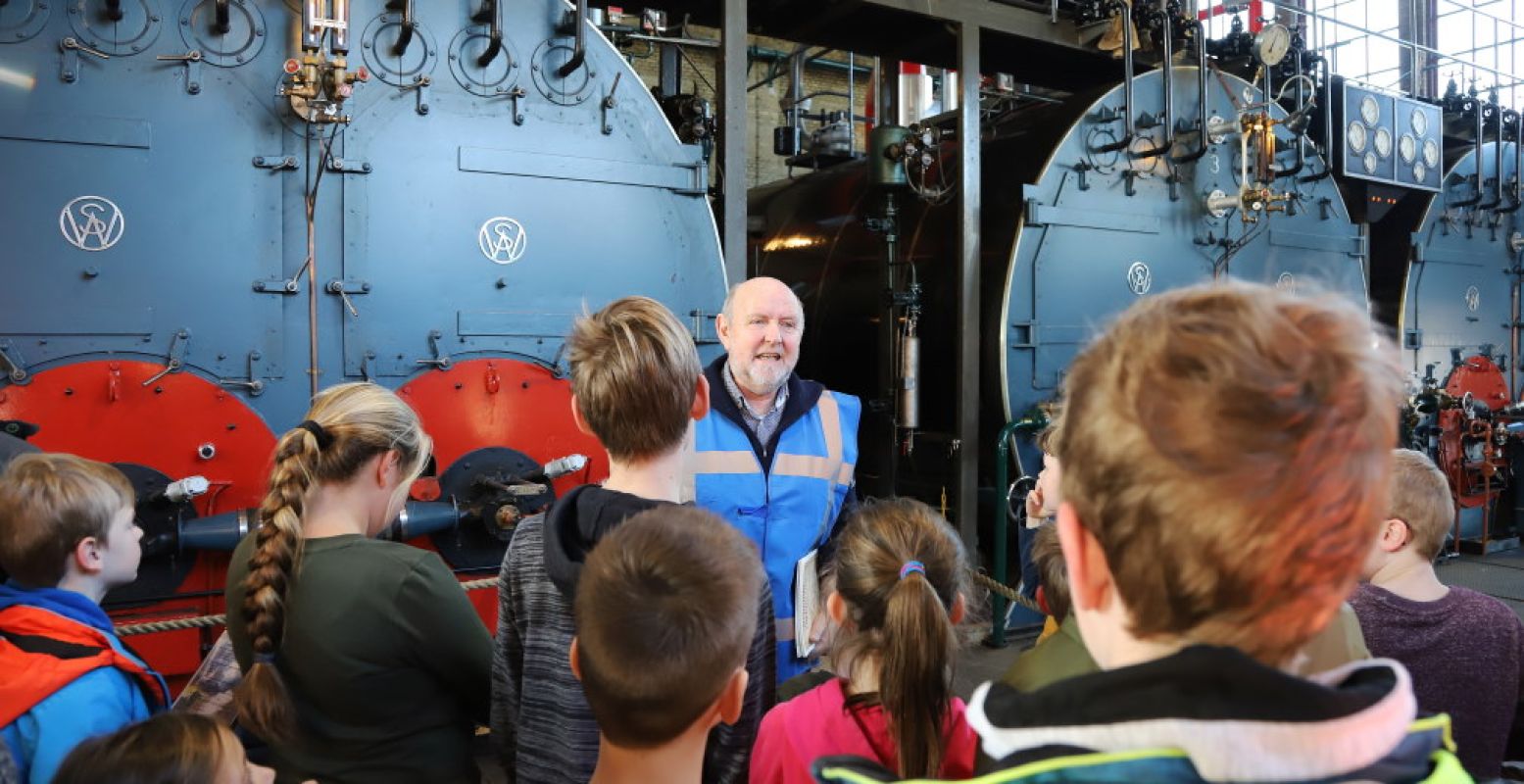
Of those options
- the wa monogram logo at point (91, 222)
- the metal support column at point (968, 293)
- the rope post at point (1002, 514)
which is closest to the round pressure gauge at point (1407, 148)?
the metal support column at point (968, 293)

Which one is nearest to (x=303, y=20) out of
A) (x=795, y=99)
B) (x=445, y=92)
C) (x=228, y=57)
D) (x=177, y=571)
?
(x=228, y=57)

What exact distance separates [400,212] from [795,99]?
500 cm

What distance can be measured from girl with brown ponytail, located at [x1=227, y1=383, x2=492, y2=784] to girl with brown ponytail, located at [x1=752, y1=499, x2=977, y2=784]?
1.92ft

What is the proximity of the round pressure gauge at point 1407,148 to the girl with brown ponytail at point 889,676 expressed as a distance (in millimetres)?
7532

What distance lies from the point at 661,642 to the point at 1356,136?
7.75 m

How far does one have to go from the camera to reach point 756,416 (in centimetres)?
302

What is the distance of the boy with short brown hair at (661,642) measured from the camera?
50.7 inches

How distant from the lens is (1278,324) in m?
0.77

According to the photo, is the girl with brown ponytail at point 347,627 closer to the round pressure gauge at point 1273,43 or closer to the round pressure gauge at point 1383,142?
the round pressure gauge at point 1273,43

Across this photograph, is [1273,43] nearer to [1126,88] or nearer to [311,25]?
[1126,88]

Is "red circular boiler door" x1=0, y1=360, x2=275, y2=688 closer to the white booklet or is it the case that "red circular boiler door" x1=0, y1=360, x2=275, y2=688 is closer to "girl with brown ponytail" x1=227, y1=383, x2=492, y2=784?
"girl with brown ponytail" x1=227, y1=383, x2=492, y2=784

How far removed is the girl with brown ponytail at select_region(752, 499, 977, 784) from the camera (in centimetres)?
156

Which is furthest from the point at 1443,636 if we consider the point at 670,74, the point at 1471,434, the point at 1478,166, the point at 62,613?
the point at 1478,166

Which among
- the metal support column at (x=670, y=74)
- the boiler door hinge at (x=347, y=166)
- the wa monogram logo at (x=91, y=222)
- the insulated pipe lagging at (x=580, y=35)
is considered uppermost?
the metal support column at (x=670, y=74)
